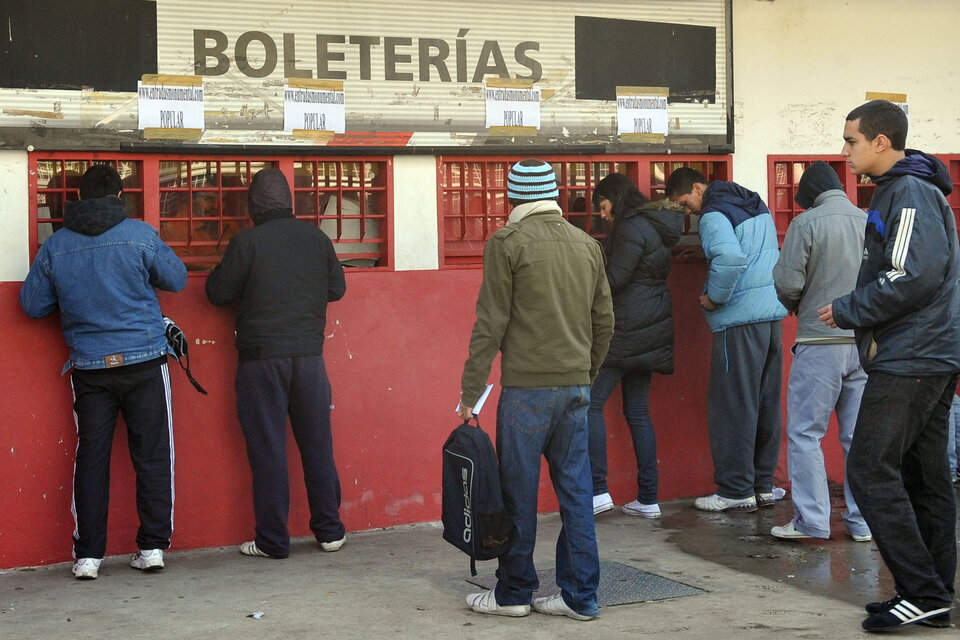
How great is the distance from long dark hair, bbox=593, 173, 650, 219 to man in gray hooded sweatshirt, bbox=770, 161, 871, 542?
3.49 feet

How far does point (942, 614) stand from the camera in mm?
4617

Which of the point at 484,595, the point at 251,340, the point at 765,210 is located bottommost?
the point at 484,595

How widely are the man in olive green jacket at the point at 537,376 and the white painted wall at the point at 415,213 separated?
5.98 ft

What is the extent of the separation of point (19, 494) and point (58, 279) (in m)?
1.10

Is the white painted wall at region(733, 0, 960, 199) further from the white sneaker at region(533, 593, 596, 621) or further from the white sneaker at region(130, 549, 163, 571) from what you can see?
the white sneaker at region(130, 549, 163, 571)

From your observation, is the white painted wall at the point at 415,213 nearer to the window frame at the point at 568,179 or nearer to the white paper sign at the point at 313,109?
the window frame at the point at 568,179

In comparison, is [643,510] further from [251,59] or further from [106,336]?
[251,59]

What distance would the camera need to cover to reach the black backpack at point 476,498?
189 inches

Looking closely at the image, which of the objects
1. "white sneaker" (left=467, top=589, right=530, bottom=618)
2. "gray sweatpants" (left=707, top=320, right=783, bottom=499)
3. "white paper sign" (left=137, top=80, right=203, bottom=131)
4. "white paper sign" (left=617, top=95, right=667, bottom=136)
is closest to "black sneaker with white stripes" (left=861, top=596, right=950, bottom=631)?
"white sneaker" (left=467, top=589, right=530, bottom=618)

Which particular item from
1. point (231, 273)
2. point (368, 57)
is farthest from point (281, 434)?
point (368, 57)

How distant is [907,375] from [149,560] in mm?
3605

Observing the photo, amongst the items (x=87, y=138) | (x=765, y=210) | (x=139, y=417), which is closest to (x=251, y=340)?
(x=139, y=417)

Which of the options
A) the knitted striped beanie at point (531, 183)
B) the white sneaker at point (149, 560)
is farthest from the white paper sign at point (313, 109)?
the white sneaker at point (149, 560)

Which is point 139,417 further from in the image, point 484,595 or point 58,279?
point 484,595
